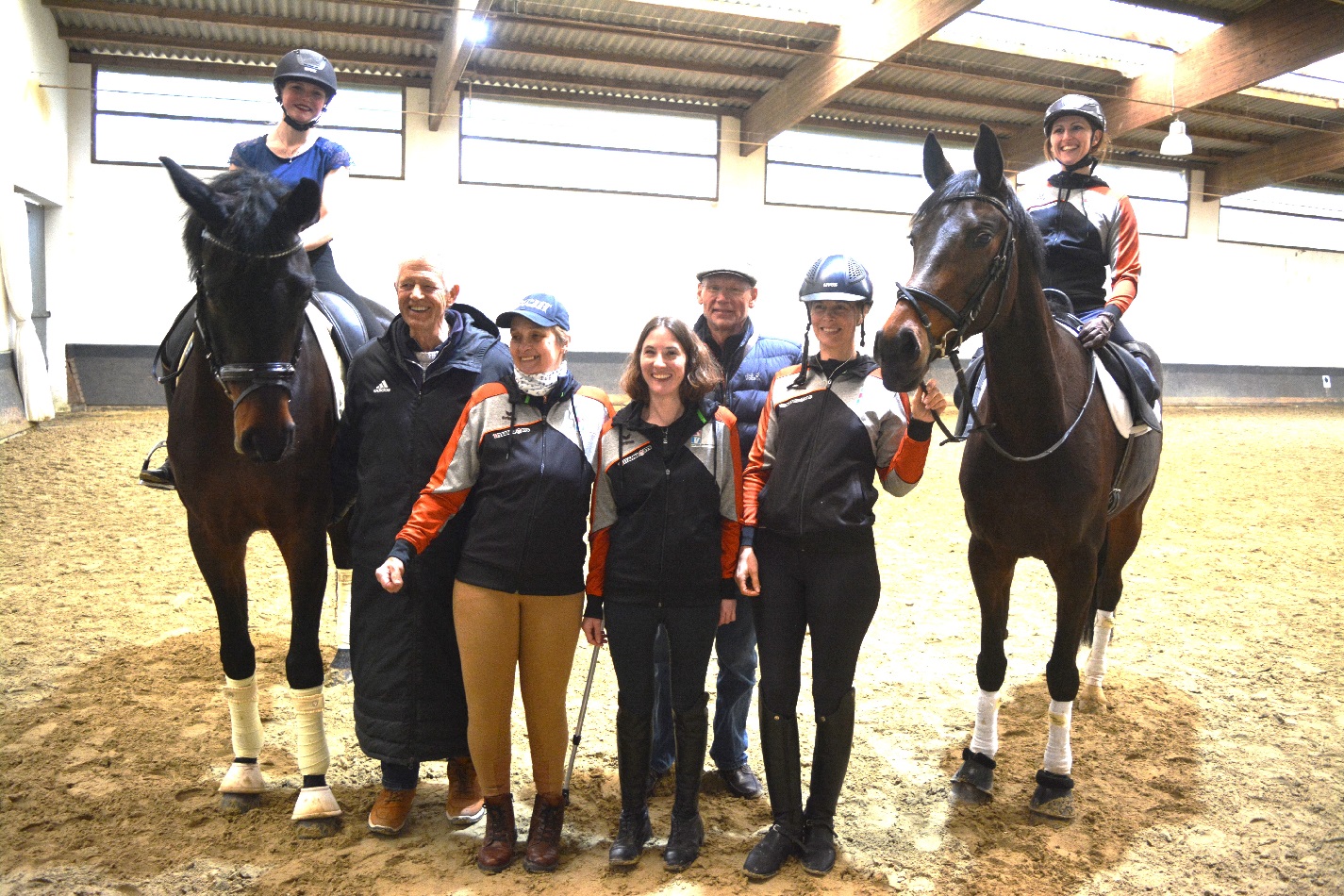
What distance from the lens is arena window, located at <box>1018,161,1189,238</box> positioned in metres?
16.3

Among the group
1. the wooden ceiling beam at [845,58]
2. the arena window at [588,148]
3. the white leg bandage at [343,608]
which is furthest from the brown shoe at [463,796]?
the arena window at [588,148]

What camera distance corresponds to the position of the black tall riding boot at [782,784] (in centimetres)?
268

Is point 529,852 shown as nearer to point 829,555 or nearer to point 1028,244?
point 829,555

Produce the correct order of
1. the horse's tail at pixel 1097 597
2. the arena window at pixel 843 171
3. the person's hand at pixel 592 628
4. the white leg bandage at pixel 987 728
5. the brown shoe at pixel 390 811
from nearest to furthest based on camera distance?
the person's hand at pixel 592 628, the brown shoe at pixel 390 811, the white leg bandage at pixel 987 728, the horse's tail at pixel 1097 597, the arena window at pixel 843 171

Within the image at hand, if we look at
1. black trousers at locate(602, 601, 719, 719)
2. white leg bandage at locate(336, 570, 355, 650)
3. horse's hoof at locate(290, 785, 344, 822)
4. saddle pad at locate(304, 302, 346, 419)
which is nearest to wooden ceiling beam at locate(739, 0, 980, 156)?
saddle pad at locate(304, 302, 346, 419)

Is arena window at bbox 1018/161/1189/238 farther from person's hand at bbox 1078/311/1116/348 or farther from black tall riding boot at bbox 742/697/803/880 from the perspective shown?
black tall riding boot at bbox 742/697/803/880

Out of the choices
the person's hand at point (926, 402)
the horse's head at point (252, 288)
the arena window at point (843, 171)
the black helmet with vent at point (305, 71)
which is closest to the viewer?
the person's hand at point (926, 402)

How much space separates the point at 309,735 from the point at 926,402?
226 centimetres

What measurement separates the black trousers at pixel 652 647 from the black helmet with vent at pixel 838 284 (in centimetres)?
99

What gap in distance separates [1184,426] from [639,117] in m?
9.37

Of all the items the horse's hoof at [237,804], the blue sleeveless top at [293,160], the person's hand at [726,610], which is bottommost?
the horse's hoof at [237,804]

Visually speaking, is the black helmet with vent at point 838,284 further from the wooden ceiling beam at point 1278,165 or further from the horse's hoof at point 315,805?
the wooden ceiling beam at point 1278,165

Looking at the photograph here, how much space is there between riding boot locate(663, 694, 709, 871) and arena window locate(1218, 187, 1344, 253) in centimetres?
1857

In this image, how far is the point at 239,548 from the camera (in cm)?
306
